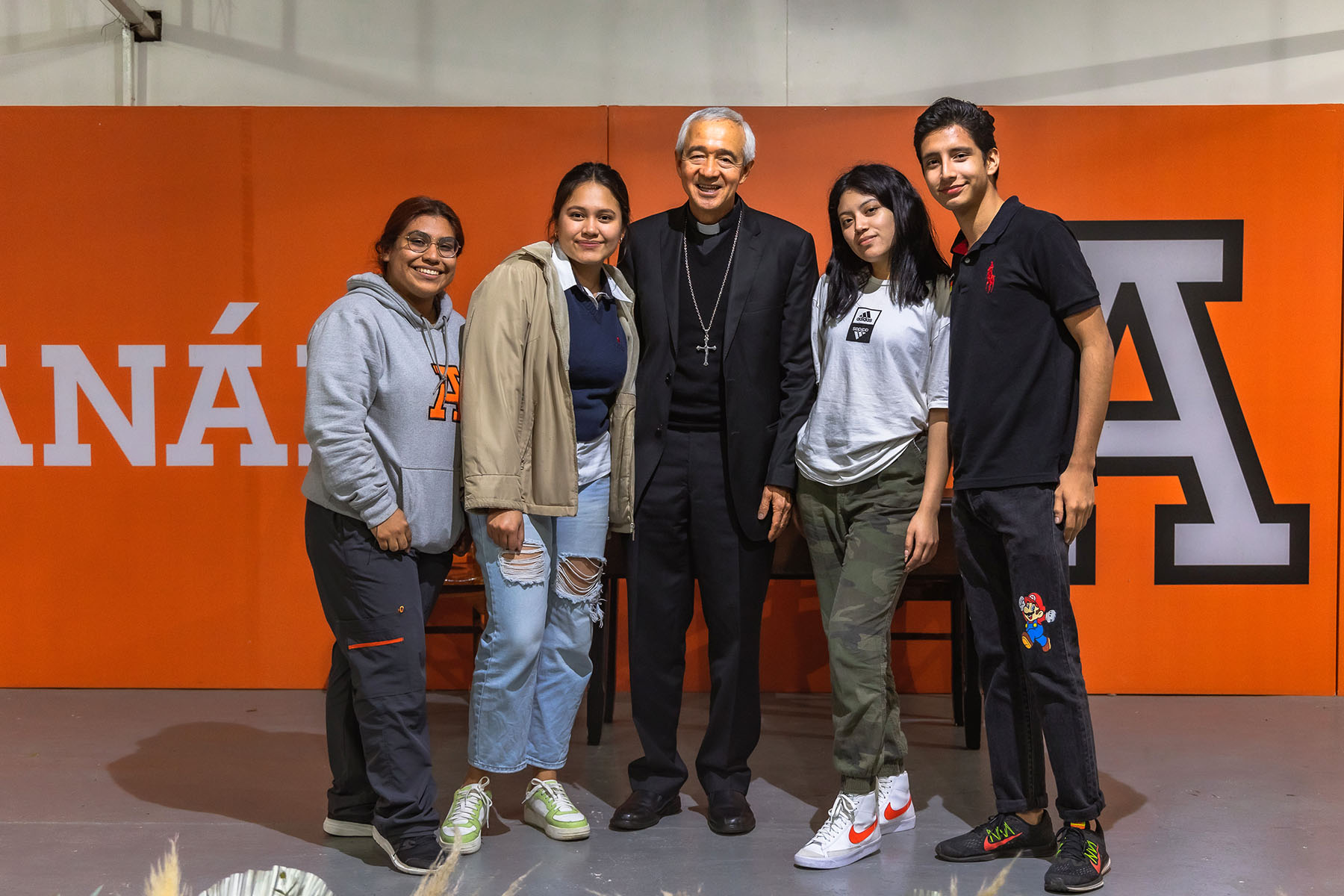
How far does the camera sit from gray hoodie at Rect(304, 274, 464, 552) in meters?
2.32

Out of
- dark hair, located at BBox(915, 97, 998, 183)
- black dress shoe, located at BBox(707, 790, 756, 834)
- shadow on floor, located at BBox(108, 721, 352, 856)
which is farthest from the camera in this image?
shadow on floor, located at BBox(108, 721, 352, 856)

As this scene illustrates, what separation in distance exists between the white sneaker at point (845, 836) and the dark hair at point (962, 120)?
1582 millimetres

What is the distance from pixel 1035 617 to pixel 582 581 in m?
1.09

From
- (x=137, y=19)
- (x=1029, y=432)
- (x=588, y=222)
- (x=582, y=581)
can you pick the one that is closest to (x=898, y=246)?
(x=1029, y=432)

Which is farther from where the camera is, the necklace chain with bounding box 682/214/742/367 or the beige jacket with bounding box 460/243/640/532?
the necklace chain with bounding box 682/214/742/367

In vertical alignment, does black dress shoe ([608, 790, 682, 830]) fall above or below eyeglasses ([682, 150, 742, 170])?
below

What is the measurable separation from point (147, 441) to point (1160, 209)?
400cm

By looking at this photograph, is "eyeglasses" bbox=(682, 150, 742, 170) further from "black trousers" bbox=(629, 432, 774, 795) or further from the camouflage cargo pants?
the camouflage cargo pants

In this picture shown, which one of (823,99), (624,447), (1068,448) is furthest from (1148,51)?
(624,447)

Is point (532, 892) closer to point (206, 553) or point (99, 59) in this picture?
point (206, 553)

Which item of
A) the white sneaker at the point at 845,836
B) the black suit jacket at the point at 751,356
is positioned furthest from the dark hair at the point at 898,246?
the white sneaker at the point at 845,836

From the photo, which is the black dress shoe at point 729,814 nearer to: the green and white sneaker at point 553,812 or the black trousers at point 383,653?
the green and white sneaker at point 553,812

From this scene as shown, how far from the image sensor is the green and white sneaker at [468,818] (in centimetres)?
247

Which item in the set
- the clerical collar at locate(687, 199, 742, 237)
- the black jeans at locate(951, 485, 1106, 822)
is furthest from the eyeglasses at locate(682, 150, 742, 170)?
the black jeans at locate(951, 485, 1106, 822)
